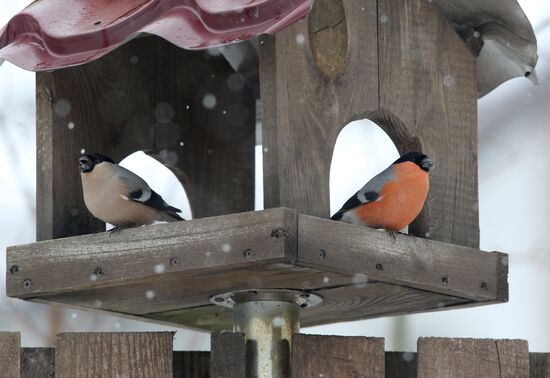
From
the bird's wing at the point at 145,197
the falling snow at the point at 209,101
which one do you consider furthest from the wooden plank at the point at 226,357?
the falling snow at the point at 209,101

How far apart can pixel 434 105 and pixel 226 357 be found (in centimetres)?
133

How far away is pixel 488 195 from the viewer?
7.83 meters

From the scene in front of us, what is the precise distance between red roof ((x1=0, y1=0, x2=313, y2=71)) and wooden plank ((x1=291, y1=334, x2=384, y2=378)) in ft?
3.02

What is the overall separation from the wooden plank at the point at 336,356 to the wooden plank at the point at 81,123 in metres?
1.09

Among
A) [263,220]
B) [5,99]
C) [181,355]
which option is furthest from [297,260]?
[5,99]

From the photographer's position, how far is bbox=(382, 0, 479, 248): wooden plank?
172 inches

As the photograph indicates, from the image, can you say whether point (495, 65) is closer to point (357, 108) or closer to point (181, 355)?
point (357, 108)

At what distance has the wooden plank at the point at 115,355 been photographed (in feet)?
12.0

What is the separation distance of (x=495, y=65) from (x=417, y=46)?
1.73ft

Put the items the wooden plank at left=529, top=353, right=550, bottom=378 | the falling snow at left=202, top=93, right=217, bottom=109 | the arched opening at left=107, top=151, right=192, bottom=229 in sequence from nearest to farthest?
the wooden plank at left=529, top=353, right=550, bottom=378 → the falling snow at left=202, top=93, right=217, bottom=109 → the arched opening at left=107, top=151, right=192, bottom=229

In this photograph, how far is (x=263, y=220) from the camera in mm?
3578

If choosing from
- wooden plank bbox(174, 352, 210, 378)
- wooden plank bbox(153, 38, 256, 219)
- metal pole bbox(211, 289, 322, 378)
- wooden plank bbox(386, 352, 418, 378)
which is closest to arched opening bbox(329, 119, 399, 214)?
wooden plank bbox(153, 38, 256, 219)

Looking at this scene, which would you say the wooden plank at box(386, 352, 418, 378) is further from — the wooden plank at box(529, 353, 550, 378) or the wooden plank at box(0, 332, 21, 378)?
the wooden plank at box(0, 332, 21, 378)

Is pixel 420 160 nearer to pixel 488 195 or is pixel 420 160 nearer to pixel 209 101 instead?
pixel 209 101
